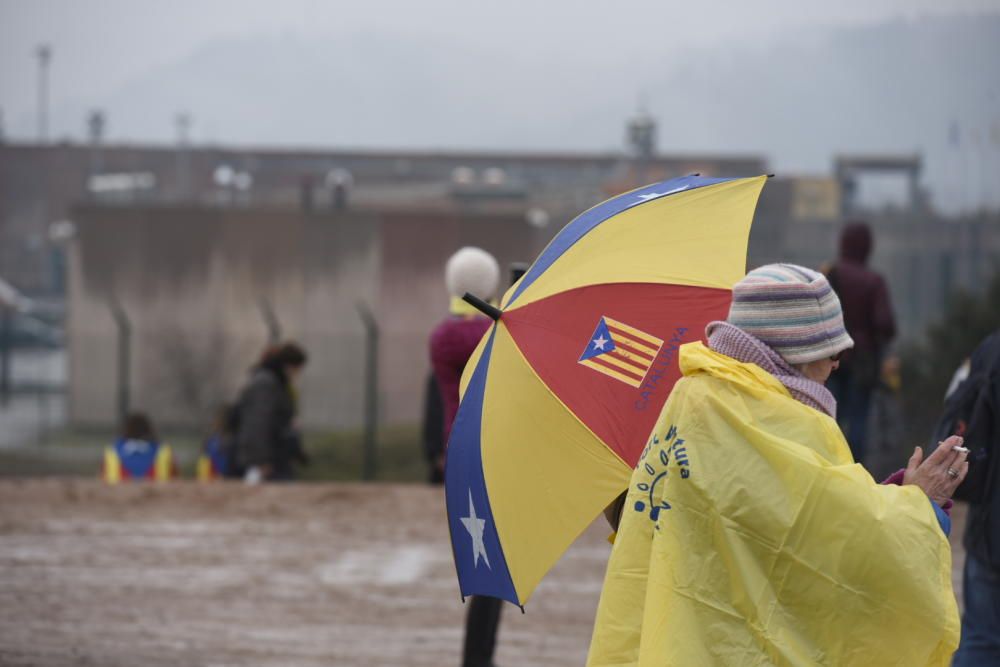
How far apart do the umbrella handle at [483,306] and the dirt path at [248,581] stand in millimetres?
3587

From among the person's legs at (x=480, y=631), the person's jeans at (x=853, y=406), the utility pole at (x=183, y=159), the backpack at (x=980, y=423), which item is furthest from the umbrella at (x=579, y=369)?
the utility pole at (x=183, y=159)

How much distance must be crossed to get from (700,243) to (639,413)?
1.85 ft

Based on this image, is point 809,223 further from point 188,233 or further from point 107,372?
point 107,372

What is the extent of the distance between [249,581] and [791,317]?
6.98m

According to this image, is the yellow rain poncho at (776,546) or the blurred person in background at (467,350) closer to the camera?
the yellow rain poncho at (776,546)

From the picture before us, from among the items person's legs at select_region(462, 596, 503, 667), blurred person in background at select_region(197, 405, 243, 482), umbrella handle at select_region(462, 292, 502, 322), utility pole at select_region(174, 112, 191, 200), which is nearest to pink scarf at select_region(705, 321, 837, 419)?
umbrella handle at select_region(462, 292, 502, 322)

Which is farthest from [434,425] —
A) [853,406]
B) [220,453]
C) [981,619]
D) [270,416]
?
[220,453]

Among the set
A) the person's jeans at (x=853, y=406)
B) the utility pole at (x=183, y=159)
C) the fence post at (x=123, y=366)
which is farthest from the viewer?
the utility pole at (x=183, y=159)

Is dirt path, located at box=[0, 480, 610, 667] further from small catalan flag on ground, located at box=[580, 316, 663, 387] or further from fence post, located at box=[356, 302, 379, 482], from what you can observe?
fence post, located at box=[356, 302, 379, 482]

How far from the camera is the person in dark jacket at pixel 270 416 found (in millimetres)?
13172

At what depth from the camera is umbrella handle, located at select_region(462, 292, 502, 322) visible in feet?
14.0

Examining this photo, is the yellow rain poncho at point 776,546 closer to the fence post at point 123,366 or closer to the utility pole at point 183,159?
the fence post at point 123,366

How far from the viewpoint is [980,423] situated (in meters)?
5.14

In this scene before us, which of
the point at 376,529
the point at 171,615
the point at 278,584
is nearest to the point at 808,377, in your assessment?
the point at 171,615
